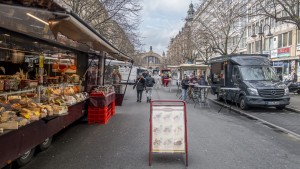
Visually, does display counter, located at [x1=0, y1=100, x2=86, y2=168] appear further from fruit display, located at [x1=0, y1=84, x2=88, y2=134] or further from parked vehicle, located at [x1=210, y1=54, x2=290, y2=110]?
parked vehicle, located at [x1=210, y1=54, x2=290, y2=110]

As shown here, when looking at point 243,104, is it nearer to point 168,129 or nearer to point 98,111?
point 98,111

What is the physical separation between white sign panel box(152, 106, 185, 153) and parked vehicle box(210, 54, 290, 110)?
9.93m

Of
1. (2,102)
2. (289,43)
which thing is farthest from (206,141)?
(289,43)

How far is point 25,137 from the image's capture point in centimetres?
559

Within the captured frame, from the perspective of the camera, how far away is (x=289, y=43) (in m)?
39.9

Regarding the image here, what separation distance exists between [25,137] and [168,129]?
2583mm

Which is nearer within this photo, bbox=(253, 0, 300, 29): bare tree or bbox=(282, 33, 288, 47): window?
bbox=(253, 0, 300, 29): bare tree

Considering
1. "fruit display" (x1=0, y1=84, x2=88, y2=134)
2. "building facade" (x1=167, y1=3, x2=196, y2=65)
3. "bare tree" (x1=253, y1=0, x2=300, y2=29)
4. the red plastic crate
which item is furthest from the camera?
"building facade" (x1=167, y1=3, x2=196, y2=65)

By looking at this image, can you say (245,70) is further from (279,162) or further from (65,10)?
(65,10)

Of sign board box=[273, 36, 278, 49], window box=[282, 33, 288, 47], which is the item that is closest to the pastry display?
window box=[282, 33, 288, 47]

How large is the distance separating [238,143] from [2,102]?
5442mm

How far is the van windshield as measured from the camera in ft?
54.9

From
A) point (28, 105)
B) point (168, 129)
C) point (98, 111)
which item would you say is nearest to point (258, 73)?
point (98, 111)

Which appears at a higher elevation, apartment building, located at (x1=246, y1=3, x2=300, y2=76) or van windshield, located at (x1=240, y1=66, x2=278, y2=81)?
apartment building, located at (x1=246, y1=3, x2=300, y2=76)
